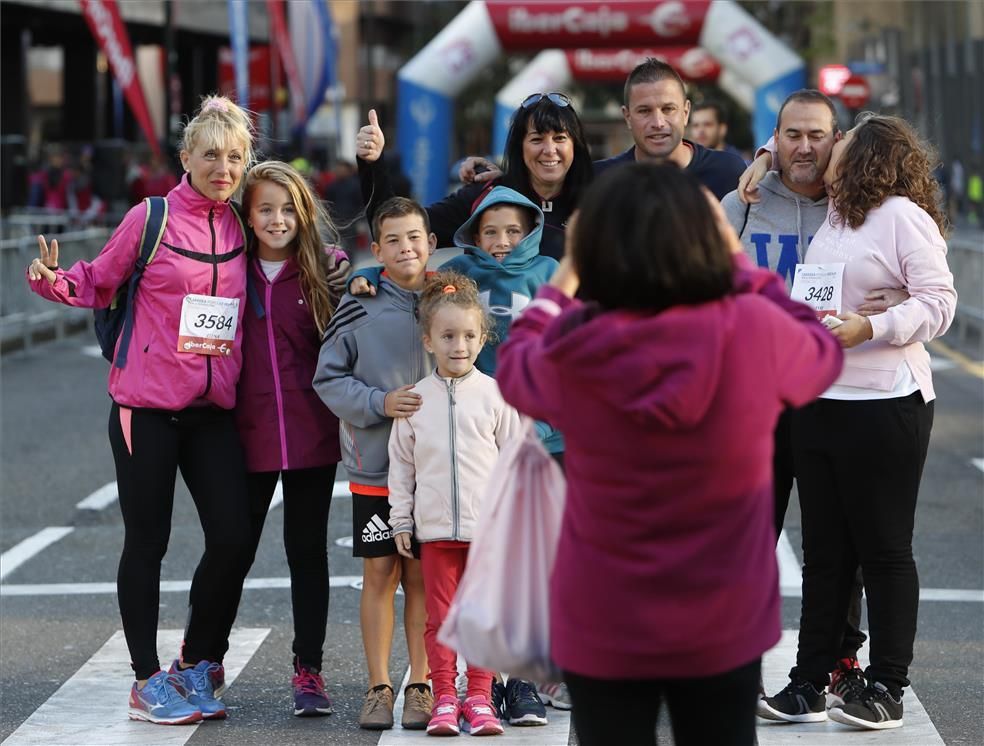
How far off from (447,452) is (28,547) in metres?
3.99

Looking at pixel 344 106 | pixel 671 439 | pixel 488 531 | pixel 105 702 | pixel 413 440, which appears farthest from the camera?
pixel 344 106

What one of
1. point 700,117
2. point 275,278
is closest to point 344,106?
point 700,117

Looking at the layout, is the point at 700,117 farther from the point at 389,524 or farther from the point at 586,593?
the point at 586,593

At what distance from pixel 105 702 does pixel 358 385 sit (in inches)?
59.3

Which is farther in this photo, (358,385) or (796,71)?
(796,71)

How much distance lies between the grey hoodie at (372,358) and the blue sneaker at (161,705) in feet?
3.12

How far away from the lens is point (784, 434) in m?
5.13

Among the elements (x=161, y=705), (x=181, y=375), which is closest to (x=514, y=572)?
(x=181, y=375)

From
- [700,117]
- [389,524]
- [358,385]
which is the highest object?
[700,117]

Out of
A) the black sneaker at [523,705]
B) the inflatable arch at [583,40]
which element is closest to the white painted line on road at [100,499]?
the black sneaker at [523,705]

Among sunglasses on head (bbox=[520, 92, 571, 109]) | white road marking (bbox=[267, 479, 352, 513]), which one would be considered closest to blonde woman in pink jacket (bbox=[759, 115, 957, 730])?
sunglasses on head (bbox=[520, 92, 571, 109])

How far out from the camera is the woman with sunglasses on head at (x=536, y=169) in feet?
17.3

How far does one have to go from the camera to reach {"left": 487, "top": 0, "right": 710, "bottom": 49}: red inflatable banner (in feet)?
84.3

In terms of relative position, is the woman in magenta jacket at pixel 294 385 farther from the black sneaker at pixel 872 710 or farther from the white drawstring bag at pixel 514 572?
the white drawstring bag at pixel 514 572
